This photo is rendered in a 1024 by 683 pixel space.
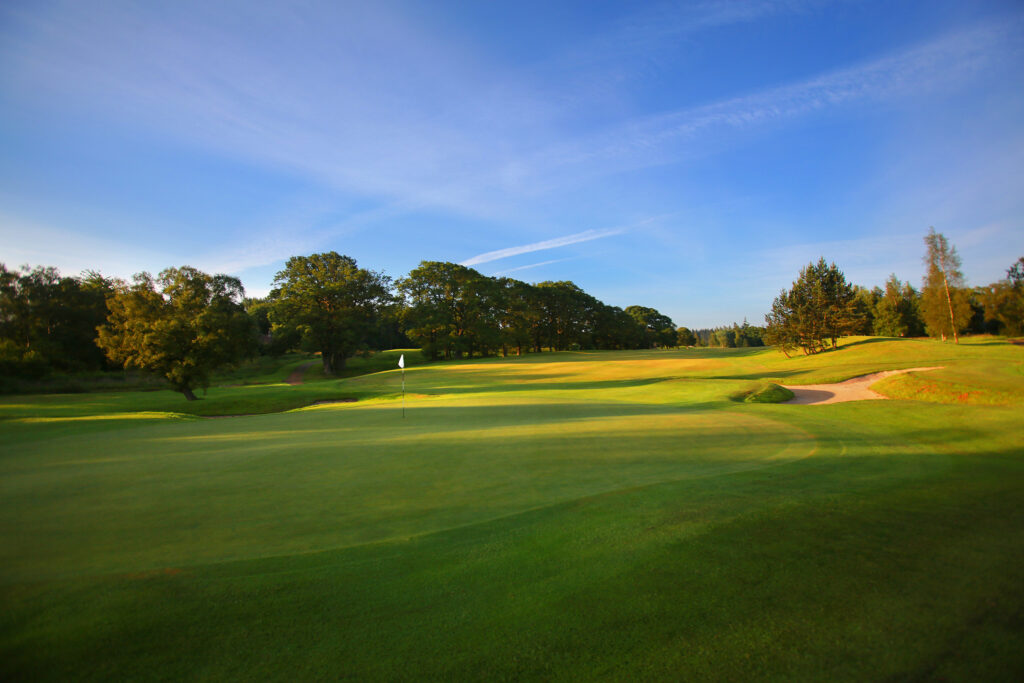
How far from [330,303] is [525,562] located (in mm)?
55491

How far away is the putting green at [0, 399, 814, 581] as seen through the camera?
425cm

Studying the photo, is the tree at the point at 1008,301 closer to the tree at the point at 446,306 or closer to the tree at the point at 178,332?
the tree at the point at 446,306

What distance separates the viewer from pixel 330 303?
54000 mm

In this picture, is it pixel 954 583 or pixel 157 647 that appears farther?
pixel 954 583

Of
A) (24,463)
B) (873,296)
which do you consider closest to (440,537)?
(24,463)

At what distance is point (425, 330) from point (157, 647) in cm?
5504

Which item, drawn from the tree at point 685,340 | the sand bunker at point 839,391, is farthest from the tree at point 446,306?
the tree at point 685,340

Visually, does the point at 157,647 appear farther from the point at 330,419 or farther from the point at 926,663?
the point at 330,419

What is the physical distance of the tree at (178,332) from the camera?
1028 inches

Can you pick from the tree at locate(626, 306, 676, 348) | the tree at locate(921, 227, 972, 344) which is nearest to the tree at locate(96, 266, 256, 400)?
the tree at locate(921, 227, 972, 344)

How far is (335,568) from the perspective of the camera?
361 centimetres

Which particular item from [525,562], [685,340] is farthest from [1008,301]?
[685,340]

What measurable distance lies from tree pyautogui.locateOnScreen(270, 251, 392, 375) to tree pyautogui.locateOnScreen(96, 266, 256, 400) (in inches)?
755

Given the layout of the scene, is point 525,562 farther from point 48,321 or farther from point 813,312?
point 48,321
